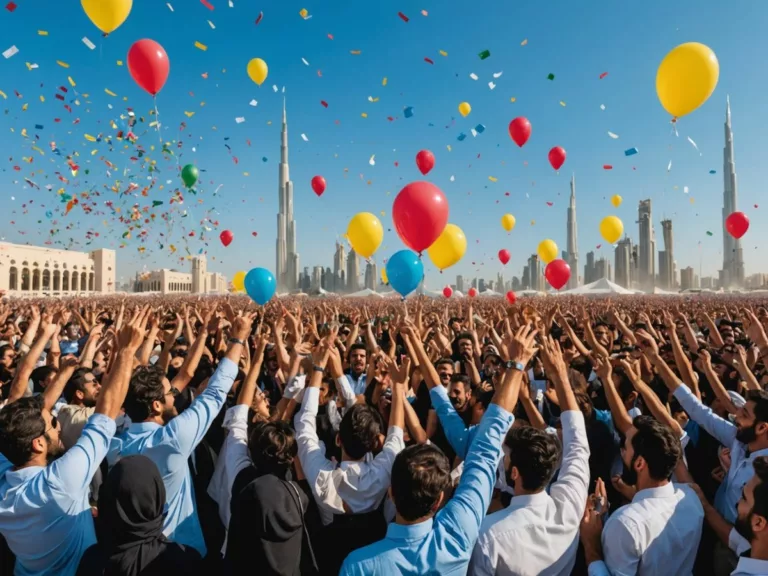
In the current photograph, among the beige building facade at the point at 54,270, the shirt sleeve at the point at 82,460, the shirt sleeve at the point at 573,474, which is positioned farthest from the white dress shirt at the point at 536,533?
the beige building facade at the point at 54,270

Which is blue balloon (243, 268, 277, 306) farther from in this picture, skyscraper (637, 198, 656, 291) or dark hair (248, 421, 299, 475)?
skyscraper (637, 198, 656, 291)

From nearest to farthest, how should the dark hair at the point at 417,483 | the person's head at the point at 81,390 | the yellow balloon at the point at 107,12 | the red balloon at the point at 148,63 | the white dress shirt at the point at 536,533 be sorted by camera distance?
the dark hair at the point at 417,483, the white dress shirt at the point at 536,533, the person's head at the point at 81,390, the yellow balloon at the point at 107,12, the red balloon at the point at 148,63

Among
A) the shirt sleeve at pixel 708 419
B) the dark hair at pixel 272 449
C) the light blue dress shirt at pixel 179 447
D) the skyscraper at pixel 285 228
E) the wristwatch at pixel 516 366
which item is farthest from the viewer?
the skyscraper at pixel 285 228

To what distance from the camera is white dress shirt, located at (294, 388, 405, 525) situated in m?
2.60

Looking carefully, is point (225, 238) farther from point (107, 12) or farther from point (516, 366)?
point (516, 366)

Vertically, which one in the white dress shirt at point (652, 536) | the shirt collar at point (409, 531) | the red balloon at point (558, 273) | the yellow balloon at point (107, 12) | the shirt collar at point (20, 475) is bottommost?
the white dress shirt at point (652, 536)

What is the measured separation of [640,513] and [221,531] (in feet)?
10.4

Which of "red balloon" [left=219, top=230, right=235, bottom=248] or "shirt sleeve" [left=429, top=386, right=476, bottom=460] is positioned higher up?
"red balloon" [left=219, top=230, right=235, bottom=248]

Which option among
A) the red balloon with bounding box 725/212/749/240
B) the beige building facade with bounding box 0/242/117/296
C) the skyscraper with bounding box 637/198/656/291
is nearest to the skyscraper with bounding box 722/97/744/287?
the skyscraper with bounding box 637/198/656/291

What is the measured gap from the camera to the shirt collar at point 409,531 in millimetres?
1773

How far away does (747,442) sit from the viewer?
2.81 meters

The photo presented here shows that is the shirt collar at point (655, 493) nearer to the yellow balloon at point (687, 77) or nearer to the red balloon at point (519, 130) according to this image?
the yellow balloon at point (687, 77)

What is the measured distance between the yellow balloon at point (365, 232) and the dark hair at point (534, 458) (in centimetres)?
807

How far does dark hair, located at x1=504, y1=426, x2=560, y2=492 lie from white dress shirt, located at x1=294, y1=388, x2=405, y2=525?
2.26 feet
